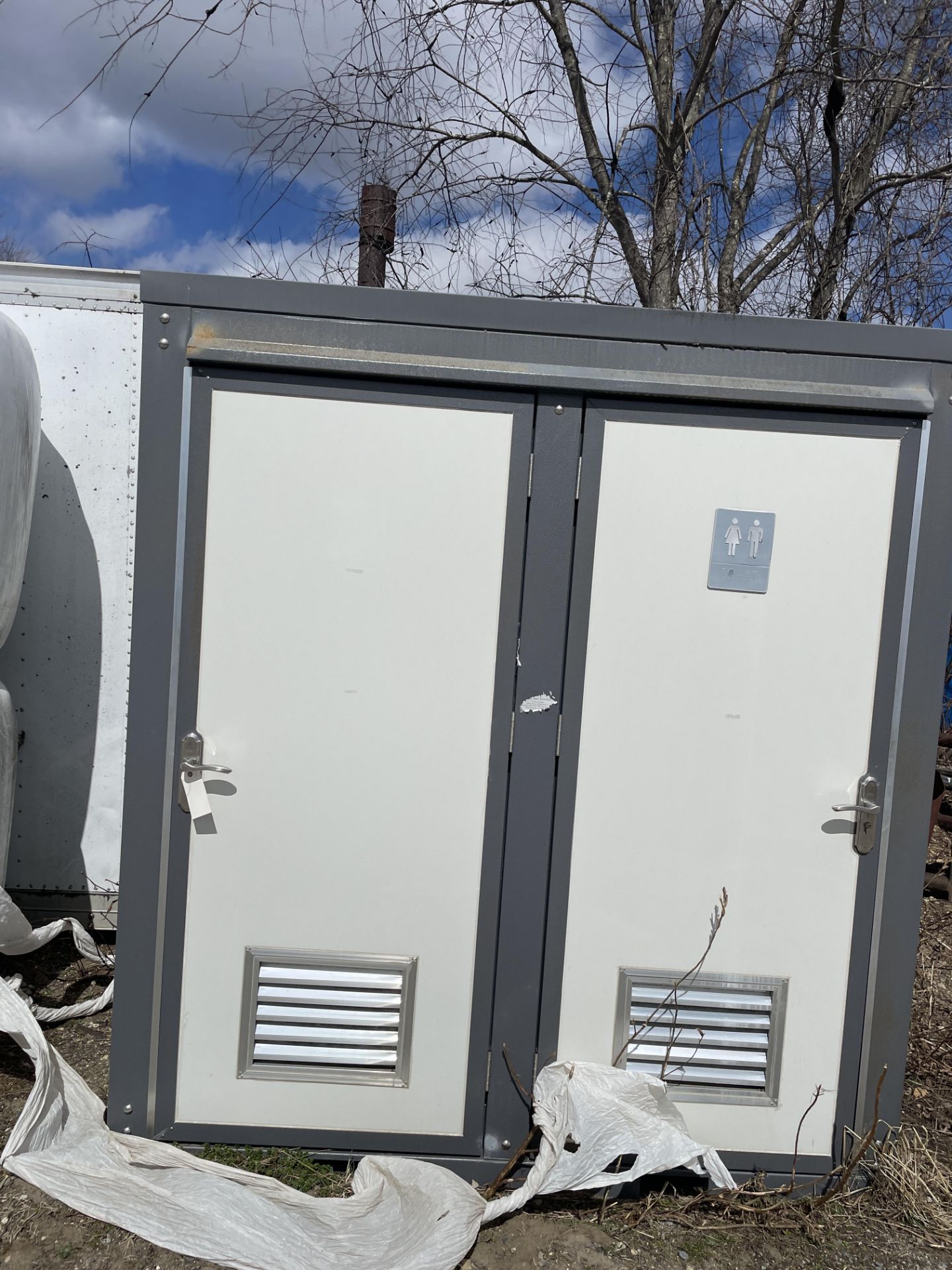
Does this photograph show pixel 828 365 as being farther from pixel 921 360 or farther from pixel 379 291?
pixel 379 291

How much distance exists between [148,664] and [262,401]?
2.35ft

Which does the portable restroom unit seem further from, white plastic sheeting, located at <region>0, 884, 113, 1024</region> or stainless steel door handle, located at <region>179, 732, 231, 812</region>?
white plastic sheeting, located at <region>0, 884, 113, 1024</region>

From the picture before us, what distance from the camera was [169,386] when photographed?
2098 millimetres

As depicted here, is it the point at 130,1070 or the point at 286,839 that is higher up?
the point at 286,839

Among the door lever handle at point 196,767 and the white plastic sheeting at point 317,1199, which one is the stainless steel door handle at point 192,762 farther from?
the white plastic sheeting at point 317,1199

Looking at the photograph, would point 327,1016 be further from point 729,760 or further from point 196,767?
point 729,760

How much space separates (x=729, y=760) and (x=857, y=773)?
33 centimetres

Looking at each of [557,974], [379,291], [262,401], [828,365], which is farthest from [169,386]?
[557,974]

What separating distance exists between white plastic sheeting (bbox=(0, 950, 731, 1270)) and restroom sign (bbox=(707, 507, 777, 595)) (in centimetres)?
129

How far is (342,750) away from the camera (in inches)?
86.0

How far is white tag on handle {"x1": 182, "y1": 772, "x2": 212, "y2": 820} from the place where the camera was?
2158 millimetres

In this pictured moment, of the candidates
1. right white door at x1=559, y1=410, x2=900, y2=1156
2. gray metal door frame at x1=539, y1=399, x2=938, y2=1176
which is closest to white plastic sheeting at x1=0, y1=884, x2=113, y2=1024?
gray metal door frame at x1=539, y1=399, x2=938, y2=1176

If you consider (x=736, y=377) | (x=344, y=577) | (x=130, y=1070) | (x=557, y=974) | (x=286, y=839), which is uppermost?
(x=736, y=377)

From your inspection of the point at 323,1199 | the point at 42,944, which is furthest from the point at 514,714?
the point at 42,944
